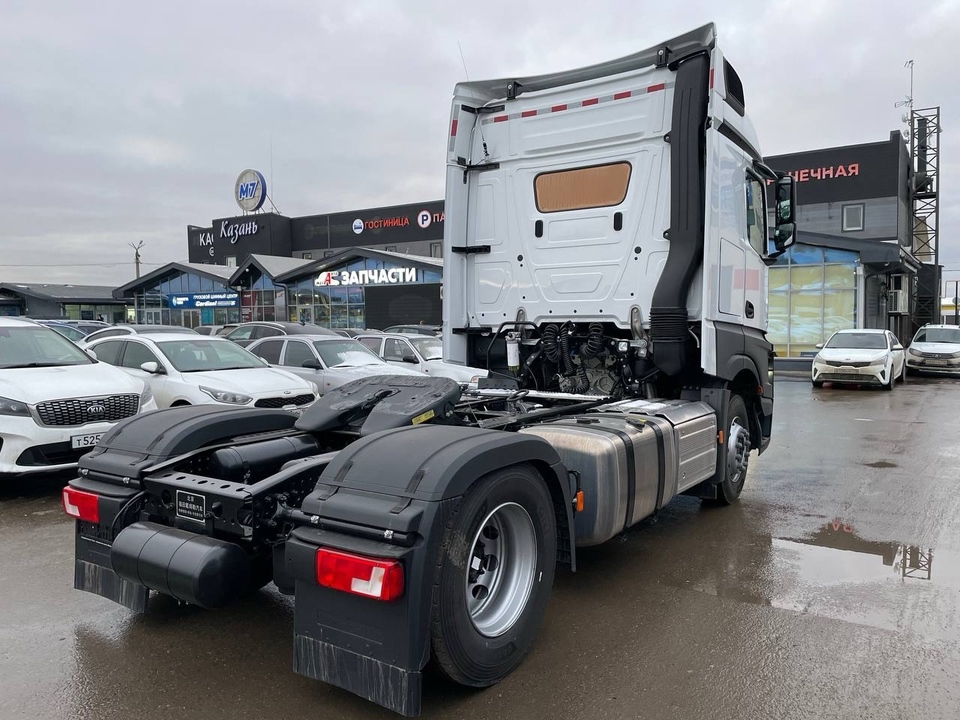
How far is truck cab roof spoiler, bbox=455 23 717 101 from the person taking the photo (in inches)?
207

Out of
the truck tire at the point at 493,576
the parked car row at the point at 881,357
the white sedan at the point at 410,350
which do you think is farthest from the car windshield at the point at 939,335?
the truck tire at the point at 493,576

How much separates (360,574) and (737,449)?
14.5ft

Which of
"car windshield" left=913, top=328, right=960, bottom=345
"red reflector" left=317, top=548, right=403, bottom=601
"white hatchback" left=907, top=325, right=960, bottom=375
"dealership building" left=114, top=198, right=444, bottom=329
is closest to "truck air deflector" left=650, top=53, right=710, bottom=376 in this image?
"red reflector" left=317, top=548, right=403, bottom=601

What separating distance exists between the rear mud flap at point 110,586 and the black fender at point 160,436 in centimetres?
47

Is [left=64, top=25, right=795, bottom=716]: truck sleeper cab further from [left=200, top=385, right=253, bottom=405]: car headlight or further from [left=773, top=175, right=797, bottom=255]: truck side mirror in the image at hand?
[left=200, top=385, right=253, bottom=405]: car headlight

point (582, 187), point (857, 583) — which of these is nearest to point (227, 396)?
point (582, 187)

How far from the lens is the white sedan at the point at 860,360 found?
17.1 meters

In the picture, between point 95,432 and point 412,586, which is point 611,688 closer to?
point 412,586

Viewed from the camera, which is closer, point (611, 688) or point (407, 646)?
point (407, 646)

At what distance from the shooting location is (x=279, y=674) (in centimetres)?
323

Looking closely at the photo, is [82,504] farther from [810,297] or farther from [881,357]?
[810,297]

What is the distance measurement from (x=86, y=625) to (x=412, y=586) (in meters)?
2.29

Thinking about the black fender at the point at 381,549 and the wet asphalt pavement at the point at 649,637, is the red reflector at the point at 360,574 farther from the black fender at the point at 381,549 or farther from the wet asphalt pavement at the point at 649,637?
the wet asphalt pavement at the point at 649,637

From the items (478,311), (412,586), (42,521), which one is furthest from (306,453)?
(42,521)
